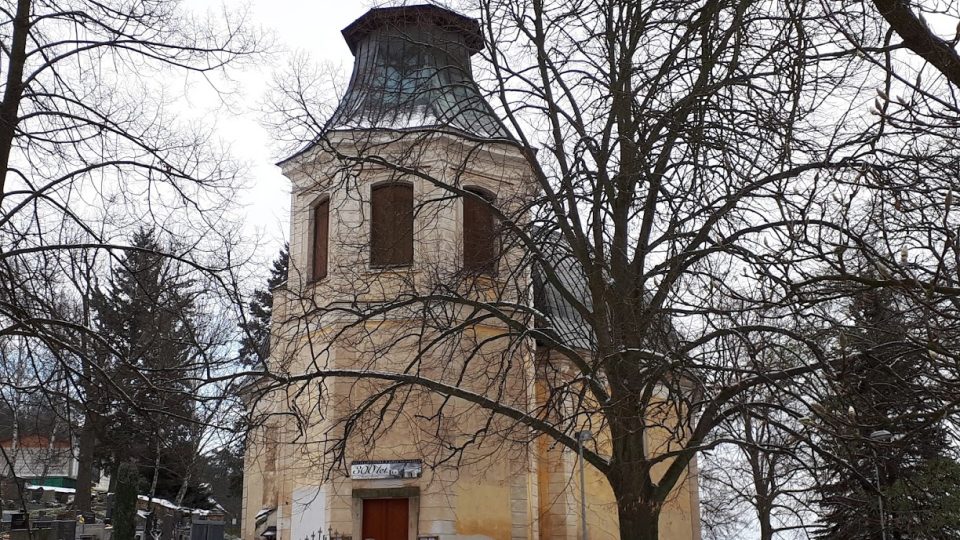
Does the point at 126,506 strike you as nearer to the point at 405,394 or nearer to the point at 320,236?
the point at 320,236

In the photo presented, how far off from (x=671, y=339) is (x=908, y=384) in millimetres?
5066

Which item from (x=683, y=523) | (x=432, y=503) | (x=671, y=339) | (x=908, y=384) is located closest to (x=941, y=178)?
(x=908, y=384)

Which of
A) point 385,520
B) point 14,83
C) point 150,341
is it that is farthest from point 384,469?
point 14,83

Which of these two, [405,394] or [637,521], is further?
[405,394]

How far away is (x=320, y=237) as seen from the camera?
26.2 metres

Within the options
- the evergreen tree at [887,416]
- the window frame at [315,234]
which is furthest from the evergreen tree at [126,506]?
the evergreen tree at [887,416]

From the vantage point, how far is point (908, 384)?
33.8ft

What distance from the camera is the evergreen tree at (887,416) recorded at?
31.3 feet

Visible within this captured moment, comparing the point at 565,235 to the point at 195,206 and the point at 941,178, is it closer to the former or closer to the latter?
the point at 195,206

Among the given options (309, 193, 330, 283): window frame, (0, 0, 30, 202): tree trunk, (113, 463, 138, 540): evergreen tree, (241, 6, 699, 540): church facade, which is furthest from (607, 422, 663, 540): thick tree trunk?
(113, 463, 138, 540): evergreen tree

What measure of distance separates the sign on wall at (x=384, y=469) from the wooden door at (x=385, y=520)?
Answer: 24.4 inches

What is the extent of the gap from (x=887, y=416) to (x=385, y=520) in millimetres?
13455

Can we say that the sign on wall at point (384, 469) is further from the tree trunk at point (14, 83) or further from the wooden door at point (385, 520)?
the tree trunk at point (14, 83)

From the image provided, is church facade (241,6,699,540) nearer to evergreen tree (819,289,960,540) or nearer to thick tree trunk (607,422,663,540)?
thick tree trunk (607,422,663,540)
